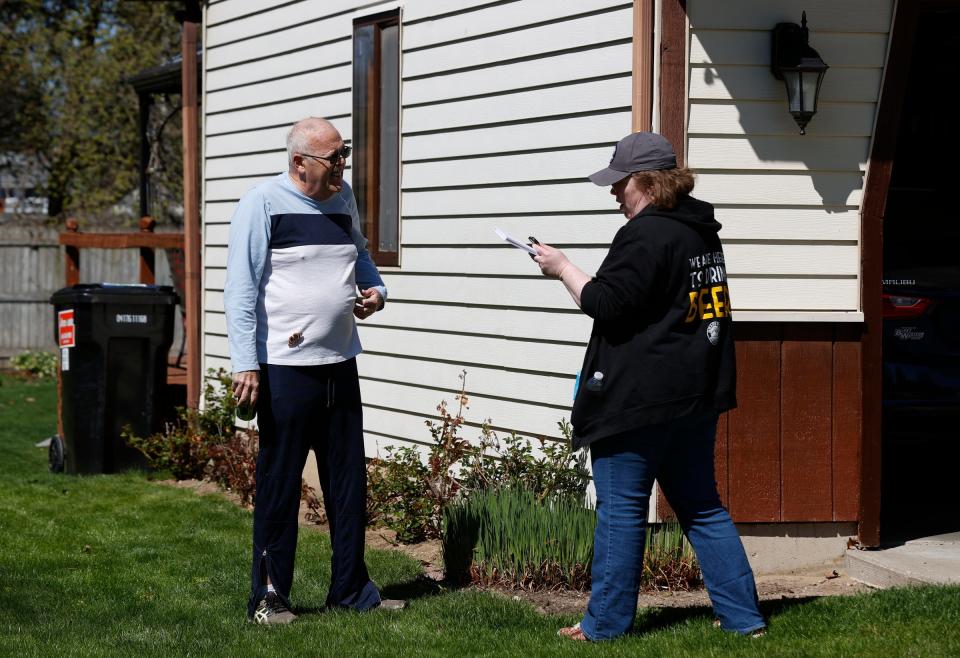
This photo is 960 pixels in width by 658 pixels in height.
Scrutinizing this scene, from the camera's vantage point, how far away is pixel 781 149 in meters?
6.10

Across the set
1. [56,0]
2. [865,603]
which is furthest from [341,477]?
[56,0]

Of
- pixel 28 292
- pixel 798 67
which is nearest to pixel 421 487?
pixel 798 67

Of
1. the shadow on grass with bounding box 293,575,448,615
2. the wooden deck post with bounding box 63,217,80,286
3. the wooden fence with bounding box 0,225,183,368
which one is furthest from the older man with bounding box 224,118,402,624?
the wooden fence with bounding box 0,225,183,368

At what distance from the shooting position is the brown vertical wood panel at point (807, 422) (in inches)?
243

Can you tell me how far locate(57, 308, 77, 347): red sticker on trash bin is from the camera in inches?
366

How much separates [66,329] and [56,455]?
0.97m

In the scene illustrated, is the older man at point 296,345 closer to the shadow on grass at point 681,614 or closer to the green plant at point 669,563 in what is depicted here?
the shadow on grass at point 681,614

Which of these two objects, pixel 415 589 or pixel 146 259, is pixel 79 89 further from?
pixel 415 589

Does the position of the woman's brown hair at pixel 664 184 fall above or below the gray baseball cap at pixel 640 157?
below

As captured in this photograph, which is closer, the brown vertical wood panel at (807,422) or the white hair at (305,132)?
the white hair at (305,132)

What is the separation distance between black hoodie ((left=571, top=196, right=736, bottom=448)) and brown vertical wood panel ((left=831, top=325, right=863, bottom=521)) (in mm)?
1779

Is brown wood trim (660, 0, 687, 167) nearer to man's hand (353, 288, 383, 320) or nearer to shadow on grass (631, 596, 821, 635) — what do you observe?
man's hand (353, 288, 383, 320)

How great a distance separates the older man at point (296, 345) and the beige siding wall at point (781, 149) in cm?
185

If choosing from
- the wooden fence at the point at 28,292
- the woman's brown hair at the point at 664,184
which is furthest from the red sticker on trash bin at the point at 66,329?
the wooden fence at the point at 28,292
